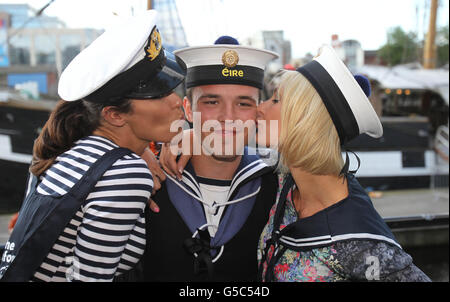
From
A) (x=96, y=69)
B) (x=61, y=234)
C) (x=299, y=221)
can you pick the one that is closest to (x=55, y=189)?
(x=61, y=234)

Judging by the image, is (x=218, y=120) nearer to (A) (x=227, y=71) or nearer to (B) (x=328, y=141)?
(A) (x=227, y=71)

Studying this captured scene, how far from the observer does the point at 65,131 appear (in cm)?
154

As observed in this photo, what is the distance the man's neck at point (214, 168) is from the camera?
6.88ft

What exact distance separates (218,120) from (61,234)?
1004 millimetres

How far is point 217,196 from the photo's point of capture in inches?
80.8

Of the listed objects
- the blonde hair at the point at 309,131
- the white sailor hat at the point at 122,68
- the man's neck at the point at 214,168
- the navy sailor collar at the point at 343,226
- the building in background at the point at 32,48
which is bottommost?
the navy sailor collar at the point at 343,226

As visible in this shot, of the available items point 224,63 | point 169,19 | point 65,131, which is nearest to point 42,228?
point 65,131

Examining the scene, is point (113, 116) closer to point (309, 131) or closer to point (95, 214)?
point (95, 214)

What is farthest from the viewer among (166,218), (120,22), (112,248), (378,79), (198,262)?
(378,79)

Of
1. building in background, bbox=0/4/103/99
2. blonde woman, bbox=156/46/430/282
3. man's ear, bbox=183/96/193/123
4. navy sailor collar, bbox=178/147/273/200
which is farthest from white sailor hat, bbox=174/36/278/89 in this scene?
building in background, bbox=0/4/103/99

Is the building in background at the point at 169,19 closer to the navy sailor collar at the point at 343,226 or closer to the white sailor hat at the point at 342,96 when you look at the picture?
the white sailor hat at the point at 342,96

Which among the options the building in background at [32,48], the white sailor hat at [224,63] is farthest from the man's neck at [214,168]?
the building in background at [32,48]

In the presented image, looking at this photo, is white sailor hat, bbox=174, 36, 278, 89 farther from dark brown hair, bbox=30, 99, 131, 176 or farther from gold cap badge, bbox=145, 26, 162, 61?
dark brown hair, bbox=30, 99, 131, 176

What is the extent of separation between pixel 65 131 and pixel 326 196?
3.96 feet
